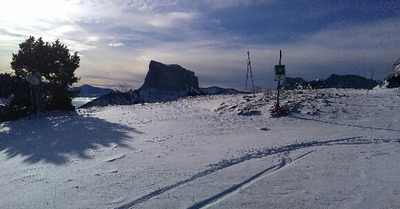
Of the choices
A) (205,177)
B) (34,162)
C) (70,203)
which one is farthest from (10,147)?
(205,177)

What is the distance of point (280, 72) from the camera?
1573 centimetres

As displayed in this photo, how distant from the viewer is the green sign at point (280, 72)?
1564 cm

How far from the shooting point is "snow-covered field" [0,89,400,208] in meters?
6.39

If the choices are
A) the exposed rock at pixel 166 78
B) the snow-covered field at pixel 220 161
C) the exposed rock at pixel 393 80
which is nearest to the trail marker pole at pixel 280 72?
the snow-covered field at pixel 220 161

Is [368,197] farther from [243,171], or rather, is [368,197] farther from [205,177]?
[205,177]

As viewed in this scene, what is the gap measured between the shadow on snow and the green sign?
7386mm

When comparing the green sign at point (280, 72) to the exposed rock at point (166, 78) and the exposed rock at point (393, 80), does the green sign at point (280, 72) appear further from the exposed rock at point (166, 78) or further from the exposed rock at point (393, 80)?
the exposed rock at point (166, 78)

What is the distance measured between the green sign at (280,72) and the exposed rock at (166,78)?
162 meters

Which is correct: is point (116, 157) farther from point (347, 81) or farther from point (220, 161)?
point (347, 81)

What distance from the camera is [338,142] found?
10.8 metres

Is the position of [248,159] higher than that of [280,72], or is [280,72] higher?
[280,72]

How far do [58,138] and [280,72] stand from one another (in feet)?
35.5

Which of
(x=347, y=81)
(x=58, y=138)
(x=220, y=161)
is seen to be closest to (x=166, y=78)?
(x=347, y=81)

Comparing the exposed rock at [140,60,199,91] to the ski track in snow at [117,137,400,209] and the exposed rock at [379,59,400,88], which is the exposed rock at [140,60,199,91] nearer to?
the exposed rock at [379,59,400,88]
